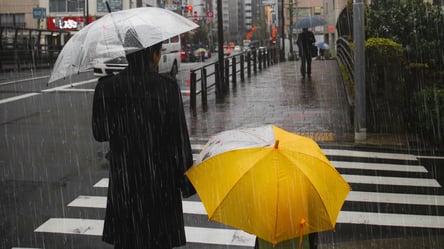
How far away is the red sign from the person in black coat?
60802 millimetres

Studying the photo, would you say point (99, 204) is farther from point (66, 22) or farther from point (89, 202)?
point (66, 22)

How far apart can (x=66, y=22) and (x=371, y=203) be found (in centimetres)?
6027

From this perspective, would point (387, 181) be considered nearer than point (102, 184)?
No

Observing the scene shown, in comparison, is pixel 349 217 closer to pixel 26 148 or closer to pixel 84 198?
pixel 84 198

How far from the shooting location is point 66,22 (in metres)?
63.1

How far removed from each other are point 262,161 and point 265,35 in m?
88.9

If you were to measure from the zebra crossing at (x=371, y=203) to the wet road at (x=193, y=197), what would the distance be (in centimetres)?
1

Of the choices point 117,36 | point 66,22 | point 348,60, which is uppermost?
point 66,22

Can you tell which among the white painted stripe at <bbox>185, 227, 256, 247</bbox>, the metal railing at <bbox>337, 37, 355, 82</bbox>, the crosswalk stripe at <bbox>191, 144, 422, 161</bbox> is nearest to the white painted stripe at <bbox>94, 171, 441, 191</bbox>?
the crosswalk stripe at <bbox>191, 144, 422, 161</bbox>

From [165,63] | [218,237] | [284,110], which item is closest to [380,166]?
[218,237]

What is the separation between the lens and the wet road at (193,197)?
5.99 meters

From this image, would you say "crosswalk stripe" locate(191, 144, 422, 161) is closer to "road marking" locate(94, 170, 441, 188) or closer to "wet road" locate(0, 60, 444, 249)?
"wet road" locate(0, 60, 444, 249)

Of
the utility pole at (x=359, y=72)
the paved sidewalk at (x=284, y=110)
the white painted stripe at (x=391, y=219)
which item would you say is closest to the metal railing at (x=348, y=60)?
the paved sidewalk at (x=284, y=110)

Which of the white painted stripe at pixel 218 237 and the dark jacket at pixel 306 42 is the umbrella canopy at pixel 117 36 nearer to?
the white painted stripe at pixel 218 237
